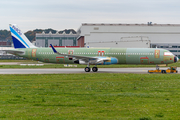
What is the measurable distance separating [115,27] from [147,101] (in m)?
88.7

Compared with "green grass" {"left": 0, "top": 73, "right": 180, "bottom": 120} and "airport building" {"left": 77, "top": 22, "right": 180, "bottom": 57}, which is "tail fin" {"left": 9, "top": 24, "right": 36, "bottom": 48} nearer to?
"green grass" {"left": 0, "top": 73, "right": 180, "bottom": 120}

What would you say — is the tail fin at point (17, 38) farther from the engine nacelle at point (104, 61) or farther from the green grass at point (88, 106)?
the green grass at point (88, 106)

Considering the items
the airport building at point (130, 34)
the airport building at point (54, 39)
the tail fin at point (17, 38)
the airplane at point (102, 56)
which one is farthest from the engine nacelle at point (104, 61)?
the airport building at point (54, 39)

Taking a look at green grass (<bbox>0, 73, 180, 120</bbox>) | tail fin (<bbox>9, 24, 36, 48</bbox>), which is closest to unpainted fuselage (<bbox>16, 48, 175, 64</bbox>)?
tail fin (<bbox>9, 24, 36, 48</bbox>)

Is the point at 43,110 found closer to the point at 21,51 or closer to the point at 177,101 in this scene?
the point at 177,101

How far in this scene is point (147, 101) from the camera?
49.8 feet

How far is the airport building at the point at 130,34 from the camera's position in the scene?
98.6 meters

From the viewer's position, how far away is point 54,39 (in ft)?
473

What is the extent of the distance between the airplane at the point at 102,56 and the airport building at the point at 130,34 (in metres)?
53.8

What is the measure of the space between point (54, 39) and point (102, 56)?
354ft

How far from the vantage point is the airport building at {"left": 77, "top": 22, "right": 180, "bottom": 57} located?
98.6 metres

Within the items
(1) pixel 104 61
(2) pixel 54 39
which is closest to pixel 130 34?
(2) pixel 54 39

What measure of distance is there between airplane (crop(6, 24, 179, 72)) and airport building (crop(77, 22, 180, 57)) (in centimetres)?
5378

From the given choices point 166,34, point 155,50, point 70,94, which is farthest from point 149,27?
point 70,94
